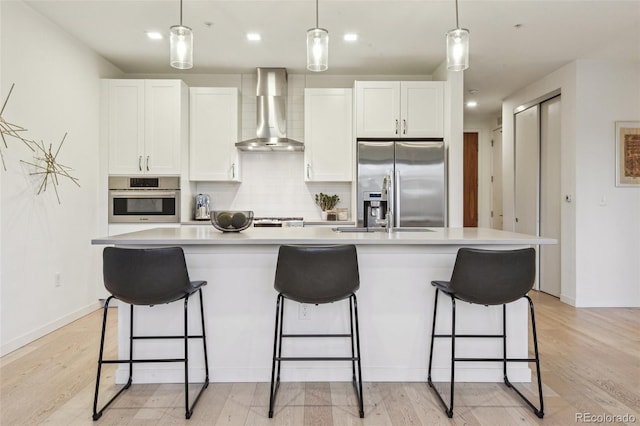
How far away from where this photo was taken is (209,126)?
14.9ft

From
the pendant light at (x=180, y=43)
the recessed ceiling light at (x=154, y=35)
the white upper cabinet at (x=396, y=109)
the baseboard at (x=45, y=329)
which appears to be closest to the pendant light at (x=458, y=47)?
the pendant light at (x=180, y=43)

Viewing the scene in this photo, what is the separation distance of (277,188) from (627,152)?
4.00 m

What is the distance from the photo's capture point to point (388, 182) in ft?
9.50

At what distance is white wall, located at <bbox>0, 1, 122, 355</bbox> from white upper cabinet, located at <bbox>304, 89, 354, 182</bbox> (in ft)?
7.57

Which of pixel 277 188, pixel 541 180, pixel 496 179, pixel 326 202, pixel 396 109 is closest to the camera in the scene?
pixel 396 109

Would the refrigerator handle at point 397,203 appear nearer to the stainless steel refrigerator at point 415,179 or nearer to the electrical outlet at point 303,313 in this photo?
the stainless steel refrigerator at point 415,179

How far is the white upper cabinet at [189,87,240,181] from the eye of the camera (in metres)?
4.54

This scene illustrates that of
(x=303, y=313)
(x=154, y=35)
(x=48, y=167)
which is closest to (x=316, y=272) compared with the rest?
(x=303, y=313)

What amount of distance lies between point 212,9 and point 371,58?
181cm

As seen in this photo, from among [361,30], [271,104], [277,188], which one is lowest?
[277,188]

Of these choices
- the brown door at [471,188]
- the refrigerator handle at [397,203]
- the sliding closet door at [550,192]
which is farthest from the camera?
the brown door at [471,188]

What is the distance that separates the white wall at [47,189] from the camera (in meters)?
3.03

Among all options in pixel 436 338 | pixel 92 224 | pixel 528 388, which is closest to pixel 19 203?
pixel 92 224

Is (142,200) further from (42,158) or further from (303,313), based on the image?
(303,313)
